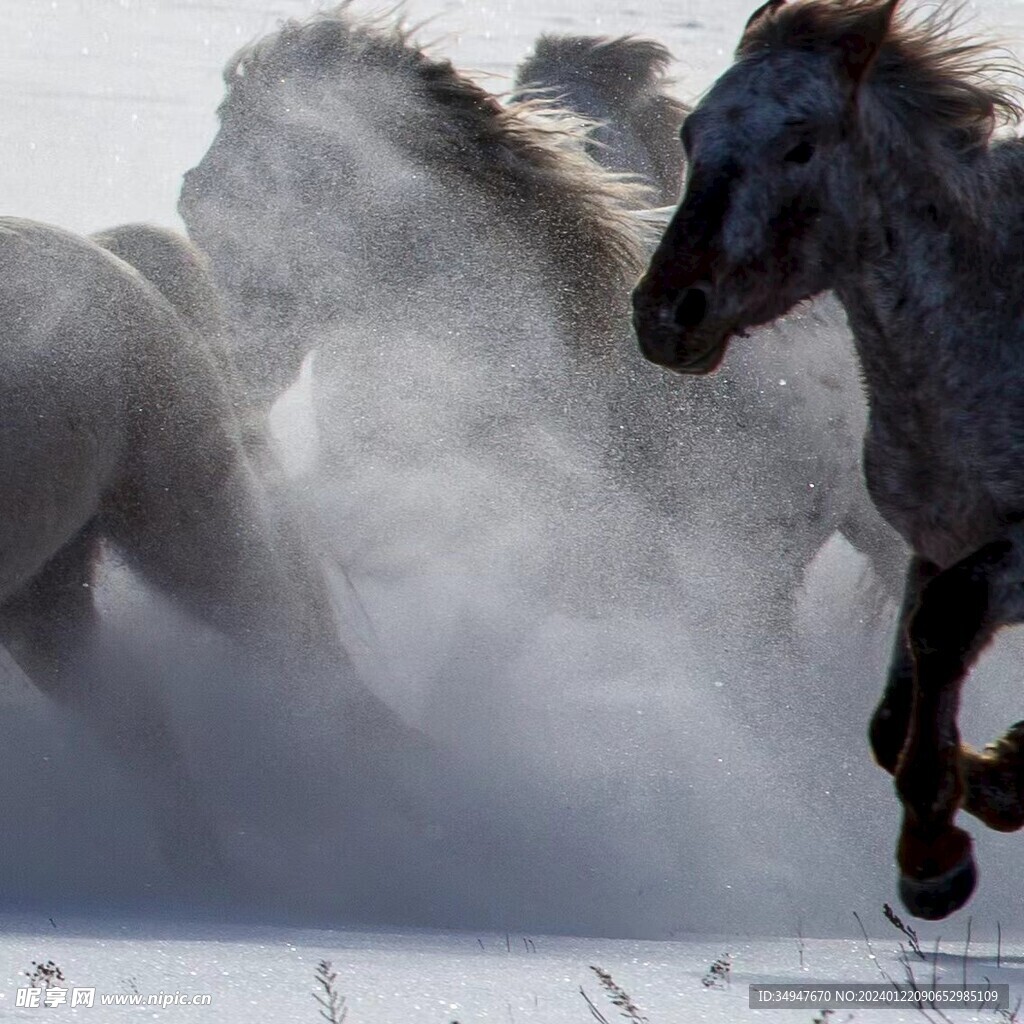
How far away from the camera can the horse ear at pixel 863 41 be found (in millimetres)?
2982

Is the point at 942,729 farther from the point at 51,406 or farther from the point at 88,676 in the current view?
the point at 88,676

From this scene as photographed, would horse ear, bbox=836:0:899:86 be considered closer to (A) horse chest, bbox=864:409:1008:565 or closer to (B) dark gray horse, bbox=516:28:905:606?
(A) horse chest, bbox=864:409:1008:565

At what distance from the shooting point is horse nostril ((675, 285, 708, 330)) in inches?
109

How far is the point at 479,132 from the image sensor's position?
5598 mm

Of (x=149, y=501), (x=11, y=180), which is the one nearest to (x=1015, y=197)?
(x=149, y=501)

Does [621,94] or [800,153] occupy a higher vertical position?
[800,153]

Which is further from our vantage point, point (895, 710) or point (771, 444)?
point (771, 444)

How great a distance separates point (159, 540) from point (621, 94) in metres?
2.78

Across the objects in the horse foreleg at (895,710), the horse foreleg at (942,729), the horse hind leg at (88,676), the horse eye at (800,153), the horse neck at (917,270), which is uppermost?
the horse eye at (800,153)

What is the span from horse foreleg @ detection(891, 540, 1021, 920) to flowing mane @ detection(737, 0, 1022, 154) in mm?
786

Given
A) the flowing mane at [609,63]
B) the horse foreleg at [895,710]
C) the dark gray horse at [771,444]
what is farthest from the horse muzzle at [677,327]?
the flowing mane at [609,63]

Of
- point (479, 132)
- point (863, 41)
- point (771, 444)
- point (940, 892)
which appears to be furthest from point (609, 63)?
point (940, 892)

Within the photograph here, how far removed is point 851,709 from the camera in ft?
18.8

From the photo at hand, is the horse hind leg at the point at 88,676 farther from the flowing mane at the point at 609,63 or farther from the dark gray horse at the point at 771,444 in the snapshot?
the flowing mane at the point at 609,63
